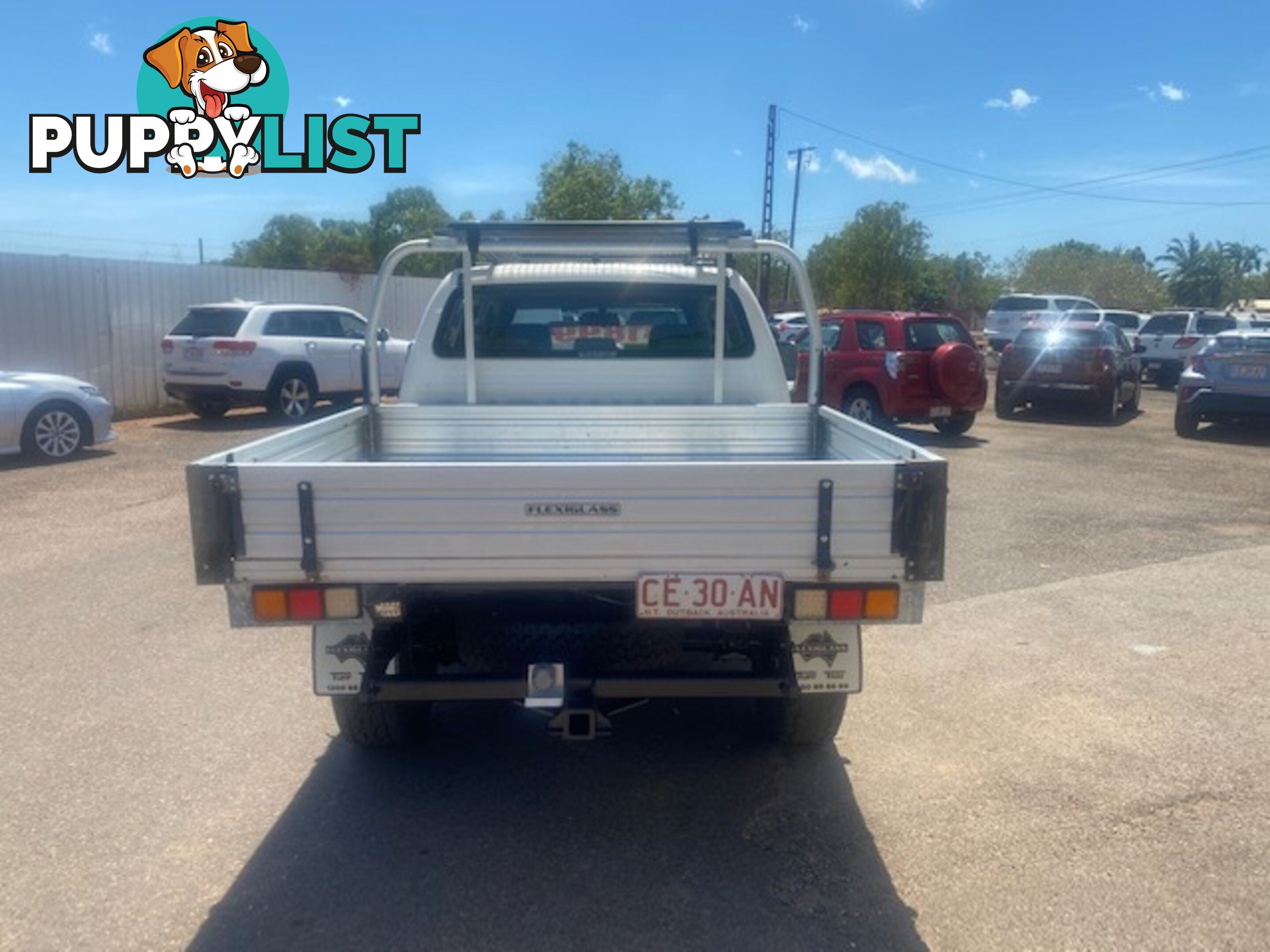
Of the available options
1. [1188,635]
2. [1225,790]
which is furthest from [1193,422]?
[1225,790]

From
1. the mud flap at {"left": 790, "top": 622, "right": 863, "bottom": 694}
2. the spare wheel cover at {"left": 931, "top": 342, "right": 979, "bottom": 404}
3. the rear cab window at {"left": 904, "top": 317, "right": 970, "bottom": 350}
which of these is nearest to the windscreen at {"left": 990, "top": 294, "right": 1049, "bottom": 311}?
the rear cab window at {"left": 904, "top": 317, "right": 970, "bottom": 350}

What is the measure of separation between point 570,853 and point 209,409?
13876 millimetres

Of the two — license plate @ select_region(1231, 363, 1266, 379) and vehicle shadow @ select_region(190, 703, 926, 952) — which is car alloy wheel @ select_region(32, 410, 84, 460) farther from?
license plate @ select_region(1231, 363, 1266, 379)

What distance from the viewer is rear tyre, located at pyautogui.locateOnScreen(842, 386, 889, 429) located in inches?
548

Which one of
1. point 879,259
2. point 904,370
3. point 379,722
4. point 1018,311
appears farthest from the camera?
point 879,259

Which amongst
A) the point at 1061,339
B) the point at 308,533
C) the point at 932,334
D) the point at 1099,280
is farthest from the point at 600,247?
the point at 1099,280

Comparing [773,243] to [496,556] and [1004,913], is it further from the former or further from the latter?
[1004,913]

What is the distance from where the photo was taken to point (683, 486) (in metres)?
3.06

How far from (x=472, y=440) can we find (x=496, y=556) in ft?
6.09

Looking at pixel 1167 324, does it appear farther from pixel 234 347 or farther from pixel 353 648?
pixel 353 648

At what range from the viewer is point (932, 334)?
1407 cm

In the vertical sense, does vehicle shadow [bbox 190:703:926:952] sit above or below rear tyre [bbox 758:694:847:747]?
below

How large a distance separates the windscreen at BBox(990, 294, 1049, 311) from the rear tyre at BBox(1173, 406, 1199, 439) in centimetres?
1722

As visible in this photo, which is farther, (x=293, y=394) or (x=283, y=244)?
(x=283, y=244)
